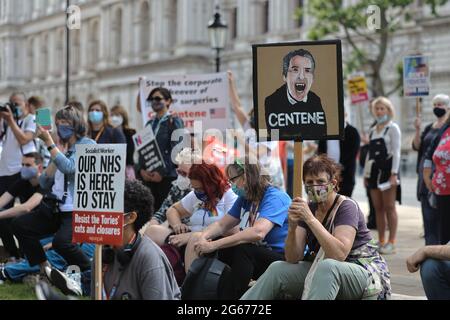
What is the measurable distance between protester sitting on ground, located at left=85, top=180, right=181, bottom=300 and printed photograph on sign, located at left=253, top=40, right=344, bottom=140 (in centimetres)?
106

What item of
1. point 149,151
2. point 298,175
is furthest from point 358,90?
point 298,175

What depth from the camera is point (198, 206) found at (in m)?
7.43

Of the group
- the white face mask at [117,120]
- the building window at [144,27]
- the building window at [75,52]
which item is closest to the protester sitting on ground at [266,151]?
the white face mask at [117,120]

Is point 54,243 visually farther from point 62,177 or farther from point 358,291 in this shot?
point 358,291

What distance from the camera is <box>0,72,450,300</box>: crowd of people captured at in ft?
17.2

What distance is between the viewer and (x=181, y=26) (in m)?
47.4

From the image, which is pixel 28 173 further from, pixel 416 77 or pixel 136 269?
pixel 416 77

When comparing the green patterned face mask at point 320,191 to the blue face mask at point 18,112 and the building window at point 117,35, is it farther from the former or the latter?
the building window at point 117,35

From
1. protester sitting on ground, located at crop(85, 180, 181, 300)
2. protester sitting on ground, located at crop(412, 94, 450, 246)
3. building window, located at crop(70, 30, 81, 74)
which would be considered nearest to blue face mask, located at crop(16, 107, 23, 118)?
protester sitting on ground, located at crop(412, 94, 450, 246)

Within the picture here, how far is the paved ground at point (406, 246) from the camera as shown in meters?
7.91

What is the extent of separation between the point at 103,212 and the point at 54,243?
8.22 feet

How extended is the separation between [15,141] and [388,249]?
413cm

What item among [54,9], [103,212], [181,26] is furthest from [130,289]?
[54,9]

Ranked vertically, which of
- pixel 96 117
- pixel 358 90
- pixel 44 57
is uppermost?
pixel 44 57
